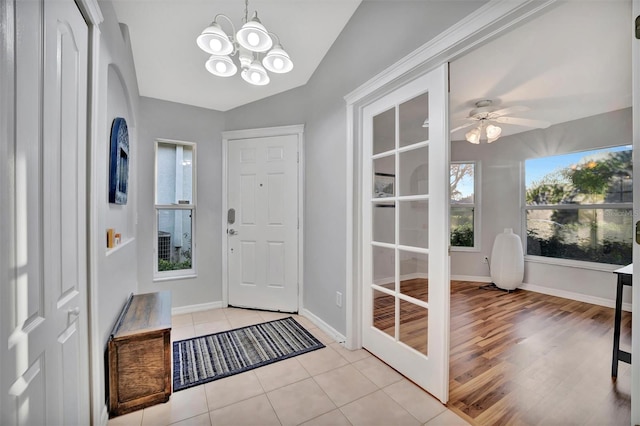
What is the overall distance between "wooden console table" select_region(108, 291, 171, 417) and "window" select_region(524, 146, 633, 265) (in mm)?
5202

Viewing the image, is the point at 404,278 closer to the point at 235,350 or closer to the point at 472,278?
the point at 235,350

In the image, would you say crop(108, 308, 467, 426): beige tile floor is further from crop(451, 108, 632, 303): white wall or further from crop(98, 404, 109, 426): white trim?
crop(451, 108, 632, 303): white wall

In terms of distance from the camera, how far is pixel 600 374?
2049mm

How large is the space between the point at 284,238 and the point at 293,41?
208cm

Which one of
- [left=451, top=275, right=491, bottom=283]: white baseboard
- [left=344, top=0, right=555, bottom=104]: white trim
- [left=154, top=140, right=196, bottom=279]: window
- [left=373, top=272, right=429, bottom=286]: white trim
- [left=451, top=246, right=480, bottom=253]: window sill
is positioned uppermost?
[left=344, top=0, right=555, bottom=104]: white trim

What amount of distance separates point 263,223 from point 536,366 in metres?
2.91

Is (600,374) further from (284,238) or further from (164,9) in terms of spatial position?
(164,9)

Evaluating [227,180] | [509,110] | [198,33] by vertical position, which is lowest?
[227,180]

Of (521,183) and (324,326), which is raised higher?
(521,183)

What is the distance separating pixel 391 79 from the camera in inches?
77.5

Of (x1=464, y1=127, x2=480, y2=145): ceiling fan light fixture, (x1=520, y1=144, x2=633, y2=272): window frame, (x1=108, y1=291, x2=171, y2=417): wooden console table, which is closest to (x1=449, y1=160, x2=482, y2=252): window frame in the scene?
(x1=520, y1=144, x2=633, y2=272): window frame

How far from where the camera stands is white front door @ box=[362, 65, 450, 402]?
1.72 metres

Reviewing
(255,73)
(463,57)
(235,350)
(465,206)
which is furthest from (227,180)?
(465,206)

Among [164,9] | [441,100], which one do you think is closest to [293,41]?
[164,9]
